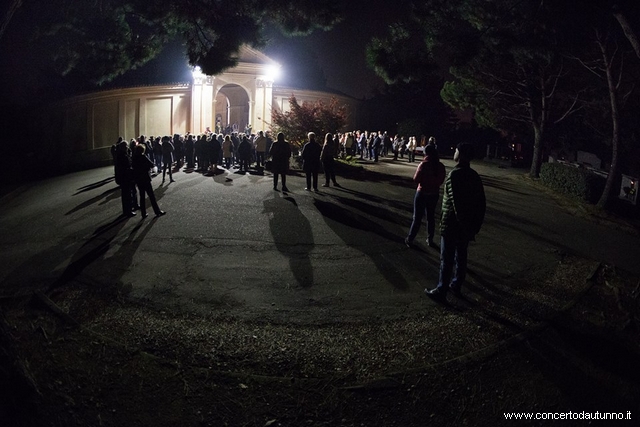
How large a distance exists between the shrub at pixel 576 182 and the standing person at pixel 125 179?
46.7 ft

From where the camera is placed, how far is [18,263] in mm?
7711

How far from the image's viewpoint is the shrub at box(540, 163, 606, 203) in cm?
1541

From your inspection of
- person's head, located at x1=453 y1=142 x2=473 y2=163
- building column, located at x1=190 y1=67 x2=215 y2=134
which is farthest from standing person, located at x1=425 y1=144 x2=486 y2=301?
building column, located at x1=190 y1=67 x2=215 y2=134

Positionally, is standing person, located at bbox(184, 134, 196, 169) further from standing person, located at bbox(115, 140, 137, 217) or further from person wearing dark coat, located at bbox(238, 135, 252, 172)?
standing person, located at bbox(115, 140, 137, 217)

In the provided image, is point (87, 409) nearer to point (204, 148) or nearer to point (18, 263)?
point (18, 263)

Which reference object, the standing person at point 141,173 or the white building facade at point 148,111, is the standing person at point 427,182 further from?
the white building facade at point 148,111

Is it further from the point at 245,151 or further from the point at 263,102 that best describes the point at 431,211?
the point at 263,102

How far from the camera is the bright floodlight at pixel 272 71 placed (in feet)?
98.8

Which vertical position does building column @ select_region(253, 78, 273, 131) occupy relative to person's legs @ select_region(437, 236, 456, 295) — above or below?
above

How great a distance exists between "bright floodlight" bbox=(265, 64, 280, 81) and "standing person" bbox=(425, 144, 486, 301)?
2615 cm

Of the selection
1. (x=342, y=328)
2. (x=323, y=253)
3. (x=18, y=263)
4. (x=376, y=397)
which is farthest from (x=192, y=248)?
(x=376, y=397)

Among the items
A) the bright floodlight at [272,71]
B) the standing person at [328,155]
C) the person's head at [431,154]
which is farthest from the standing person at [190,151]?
the person's head at [431,154]

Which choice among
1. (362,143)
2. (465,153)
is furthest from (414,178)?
(362,143)

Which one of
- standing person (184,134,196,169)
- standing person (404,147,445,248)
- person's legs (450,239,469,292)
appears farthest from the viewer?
standing person (184,134,196,169)
